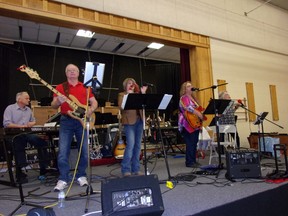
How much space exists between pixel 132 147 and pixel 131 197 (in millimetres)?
1633

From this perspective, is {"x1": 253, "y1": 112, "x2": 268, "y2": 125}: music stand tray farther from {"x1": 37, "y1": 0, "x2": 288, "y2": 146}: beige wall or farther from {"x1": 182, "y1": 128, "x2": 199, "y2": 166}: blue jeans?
{"x1": 37, "y1": 0, "x2": 288, "y2": 146}: beige wall

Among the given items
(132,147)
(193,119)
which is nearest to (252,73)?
(193,119)

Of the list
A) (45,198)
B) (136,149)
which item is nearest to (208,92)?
(136,149)

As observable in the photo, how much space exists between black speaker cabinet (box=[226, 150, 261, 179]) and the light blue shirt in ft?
11.2

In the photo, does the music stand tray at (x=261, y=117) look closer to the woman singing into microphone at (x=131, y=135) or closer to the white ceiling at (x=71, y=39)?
the woman singing into microphone at (x=131, y=135)

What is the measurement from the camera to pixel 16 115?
438 cm

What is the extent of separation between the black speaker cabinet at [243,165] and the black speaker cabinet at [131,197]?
1.64 m

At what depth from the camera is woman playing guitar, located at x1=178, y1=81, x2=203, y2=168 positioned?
4.36m

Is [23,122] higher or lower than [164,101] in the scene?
lower

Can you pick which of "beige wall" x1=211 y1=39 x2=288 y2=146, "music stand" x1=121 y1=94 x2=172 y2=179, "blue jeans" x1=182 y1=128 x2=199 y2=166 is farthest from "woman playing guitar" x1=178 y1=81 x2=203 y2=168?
"beige wall" x1=211 y1=39 x2=288 y2=146

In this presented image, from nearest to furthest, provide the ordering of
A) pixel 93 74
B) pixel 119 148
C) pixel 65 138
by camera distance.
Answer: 1. pixel 93 74
2. pixel 65 138
3. pixel 119 148

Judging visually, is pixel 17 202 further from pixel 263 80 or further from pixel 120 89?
pixel 263 80

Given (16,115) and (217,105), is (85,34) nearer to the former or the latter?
(16,115)

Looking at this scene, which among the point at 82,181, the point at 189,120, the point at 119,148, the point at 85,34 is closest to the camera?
the point at 82,181
